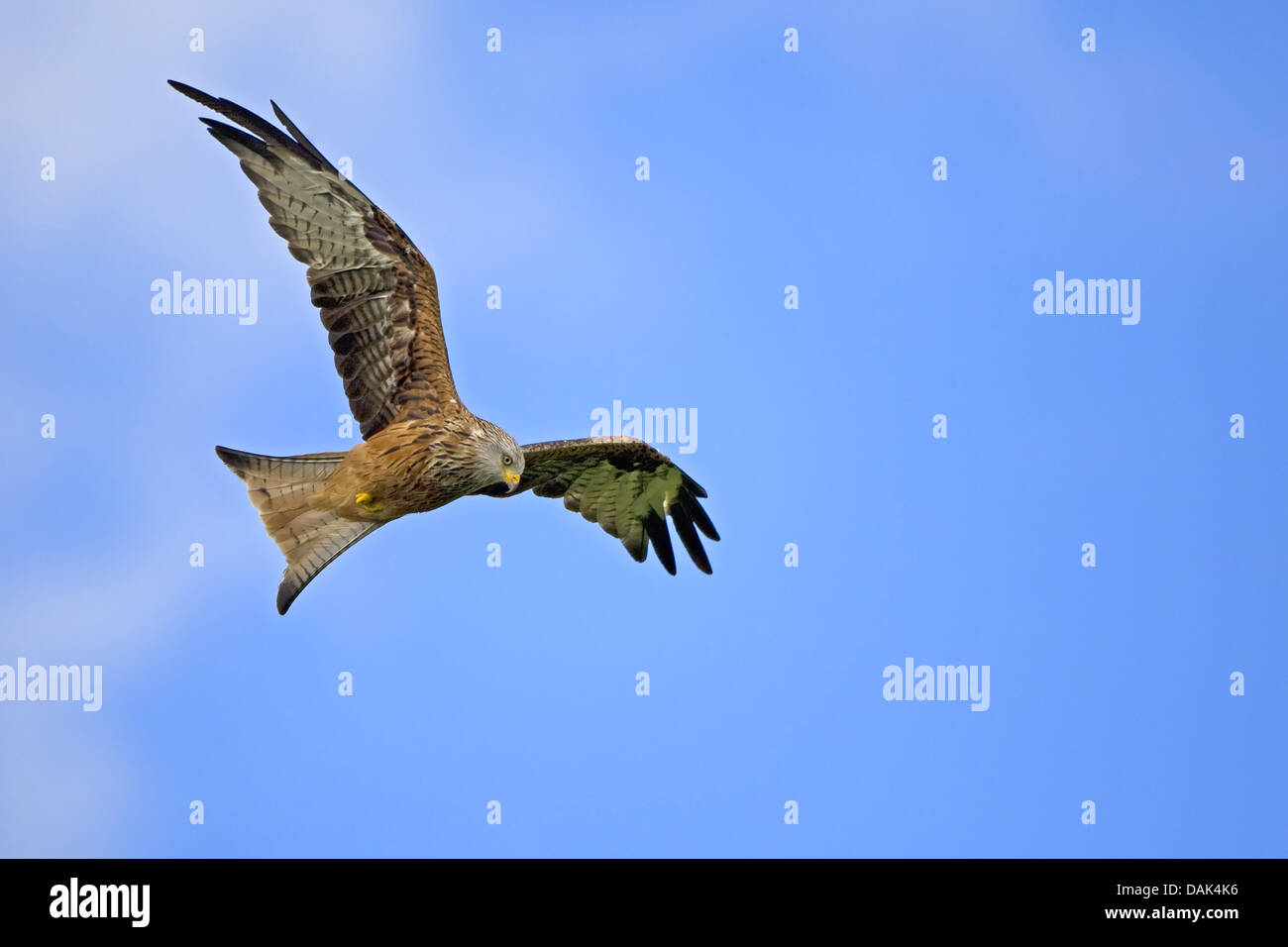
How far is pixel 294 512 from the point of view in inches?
501

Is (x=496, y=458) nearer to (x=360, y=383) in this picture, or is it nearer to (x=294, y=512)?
(x=360, y=383)

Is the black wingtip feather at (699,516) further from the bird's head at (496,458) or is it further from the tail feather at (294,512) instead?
the tail feather at (294,512)

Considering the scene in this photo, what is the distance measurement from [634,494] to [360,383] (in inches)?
131

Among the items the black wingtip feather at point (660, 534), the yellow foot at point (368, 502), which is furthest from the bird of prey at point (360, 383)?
the black wingtip feather at point (660, 534)

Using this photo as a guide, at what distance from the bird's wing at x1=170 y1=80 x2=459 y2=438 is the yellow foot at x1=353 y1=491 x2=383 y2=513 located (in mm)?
636

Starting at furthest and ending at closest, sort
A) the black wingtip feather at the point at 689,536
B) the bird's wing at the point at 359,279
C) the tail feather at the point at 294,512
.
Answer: the black wingtip feather at the point at 689,536 → the tail feather at the point at 294,512 → the bird's wing at the point at 359,279

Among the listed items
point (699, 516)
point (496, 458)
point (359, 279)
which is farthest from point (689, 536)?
point (359, 279)

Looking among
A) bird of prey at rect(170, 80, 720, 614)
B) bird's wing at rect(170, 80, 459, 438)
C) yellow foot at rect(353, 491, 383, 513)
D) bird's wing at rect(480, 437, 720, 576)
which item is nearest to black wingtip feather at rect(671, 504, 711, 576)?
bird's wing at rect(480, 437, 720, 576)

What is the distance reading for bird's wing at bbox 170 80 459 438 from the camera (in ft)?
41.1

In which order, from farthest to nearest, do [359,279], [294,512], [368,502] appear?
[359,279] < [294,512] < [368,502]

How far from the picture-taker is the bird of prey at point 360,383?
40.8ft

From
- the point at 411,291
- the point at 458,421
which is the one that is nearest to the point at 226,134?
the point at 411,291

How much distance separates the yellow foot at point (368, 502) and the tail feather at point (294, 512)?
11.8 inches
